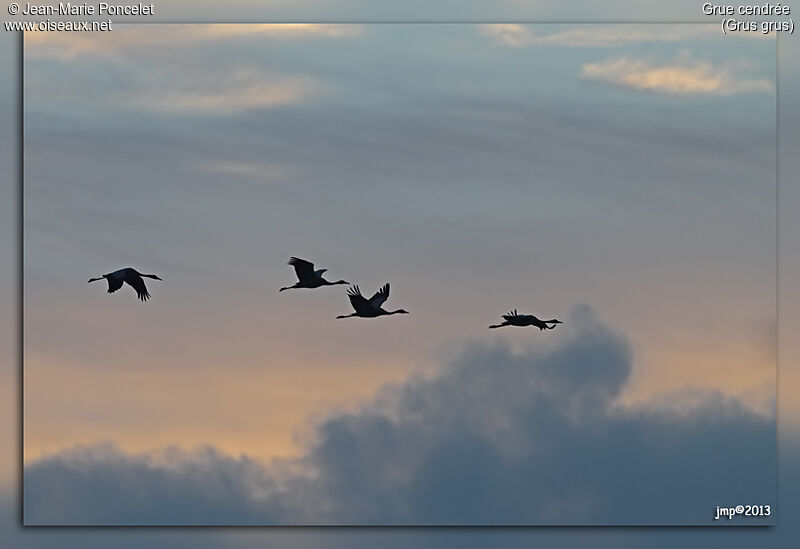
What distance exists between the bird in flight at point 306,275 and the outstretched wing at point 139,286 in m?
1.33

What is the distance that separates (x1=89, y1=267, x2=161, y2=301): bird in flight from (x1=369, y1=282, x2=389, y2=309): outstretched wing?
2.16 metres

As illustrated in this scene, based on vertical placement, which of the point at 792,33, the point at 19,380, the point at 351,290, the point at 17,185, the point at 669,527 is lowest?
the point at 669,527

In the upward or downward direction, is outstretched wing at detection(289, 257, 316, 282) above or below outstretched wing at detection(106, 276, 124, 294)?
above

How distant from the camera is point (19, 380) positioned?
13938 millimetres

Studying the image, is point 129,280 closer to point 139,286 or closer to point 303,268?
point 139,286

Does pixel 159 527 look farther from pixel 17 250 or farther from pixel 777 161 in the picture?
pixel 777 161

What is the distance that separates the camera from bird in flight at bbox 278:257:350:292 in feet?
46.0

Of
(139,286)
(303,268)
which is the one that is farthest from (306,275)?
(139,286)

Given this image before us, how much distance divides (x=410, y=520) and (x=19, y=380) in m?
4.08

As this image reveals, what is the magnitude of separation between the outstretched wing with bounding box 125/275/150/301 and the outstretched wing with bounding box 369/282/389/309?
2.22m

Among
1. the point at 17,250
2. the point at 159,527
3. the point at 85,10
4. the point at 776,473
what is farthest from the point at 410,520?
the point at 85,10

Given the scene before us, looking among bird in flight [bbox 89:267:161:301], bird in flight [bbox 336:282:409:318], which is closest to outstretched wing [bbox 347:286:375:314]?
bird in flight [bbox 336:282:409:318]

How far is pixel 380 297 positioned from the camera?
1417cm

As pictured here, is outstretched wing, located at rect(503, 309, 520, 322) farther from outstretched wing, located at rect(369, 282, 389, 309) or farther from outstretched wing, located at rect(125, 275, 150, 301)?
outstretched wing, located at rect(125, 275, 150, 301)
